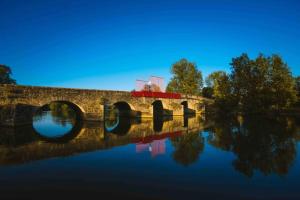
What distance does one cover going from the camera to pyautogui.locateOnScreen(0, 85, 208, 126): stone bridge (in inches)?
829

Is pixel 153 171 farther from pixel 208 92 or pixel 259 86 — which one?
pixel 208 92

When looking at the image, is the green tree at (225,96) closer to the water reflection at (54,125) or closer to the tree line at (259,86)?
the tree line at (259,86)

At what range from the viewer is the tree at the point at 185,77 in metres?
58.4

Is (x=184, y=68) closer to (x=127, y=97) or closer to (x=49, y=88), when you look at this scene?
(x=127, y=97)

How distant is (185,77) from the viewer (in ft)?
193

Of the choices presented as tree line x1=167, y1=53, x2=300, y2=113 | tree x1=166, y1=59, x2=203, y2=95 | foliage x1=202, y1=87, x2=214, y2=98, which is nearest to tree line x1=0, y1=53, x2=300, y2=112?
tree line x1=167, y1=53, x2=300, y2=113

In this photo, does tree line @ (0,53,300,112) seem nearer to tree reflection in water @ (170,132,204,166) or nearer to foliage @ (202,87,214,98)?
foliage @ (202,87,214,98)

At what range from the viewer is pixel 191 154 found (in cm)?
1138

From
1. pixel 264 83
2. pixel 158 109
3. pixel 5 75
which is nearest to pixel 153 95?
pixel 158 109

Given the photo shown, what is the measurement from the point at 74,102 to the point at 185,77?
37.0 m

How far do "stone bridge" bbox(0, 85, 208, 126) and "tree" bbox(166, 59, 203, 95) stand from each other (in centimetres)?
1535

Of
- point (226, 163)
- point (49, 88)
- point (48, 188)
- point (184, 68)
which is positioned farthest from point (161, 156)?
point (184, 68)

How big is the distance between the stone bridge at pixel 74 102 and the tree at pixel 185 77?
50.3 feet

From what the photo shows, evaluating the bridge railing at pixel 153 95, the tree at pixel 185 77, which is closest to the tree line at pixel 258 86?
the tree at pixel 185 77
